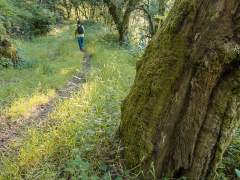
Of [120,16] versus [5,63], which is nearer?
[5,63]

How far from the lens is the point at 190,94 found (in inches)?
64.2

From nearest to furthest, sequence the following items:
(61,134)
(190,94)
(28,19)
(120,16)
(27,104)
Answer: (190,94) → (61,134) → (27,104) → (120,16) → (28,19)

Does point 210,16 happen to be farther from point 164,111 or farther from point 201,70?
point 164,111

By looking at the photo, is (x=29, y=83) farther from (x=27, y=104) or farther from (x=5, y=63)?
(x=5, y=63)

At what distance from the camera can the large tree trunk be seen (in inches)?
57.4

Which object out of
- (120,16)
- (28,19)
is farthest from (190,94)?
(28,19)

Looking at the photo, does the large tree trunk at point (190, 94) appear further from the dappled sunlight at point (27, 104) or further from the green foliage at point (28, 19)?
the green foliage at point (28, 19)

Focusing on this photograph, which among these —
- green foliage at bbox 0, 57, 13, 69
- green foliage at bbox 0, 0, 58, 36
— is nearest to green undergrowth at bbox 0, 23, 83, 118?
green foliage at bbox 0, 57, 13, 69

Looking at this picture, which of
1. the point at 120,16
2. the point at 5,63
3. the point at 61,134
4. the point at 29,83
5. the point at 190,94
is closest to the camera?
the point at 190,94

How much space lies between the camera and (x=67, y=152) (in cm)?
214

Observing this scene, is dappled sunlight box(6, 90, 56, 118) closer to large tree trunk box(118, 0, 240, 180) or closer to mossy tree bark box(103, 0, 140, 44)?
large tree trunk box(118, 0, 240, 180)

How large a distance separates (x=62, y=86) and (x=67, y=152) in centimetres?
362

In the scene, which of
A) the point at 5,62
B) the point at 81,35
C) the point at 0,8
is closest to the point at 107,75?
the point at 5,62

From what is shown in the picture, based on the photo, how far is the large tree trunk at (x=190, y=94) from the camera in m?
1.46
